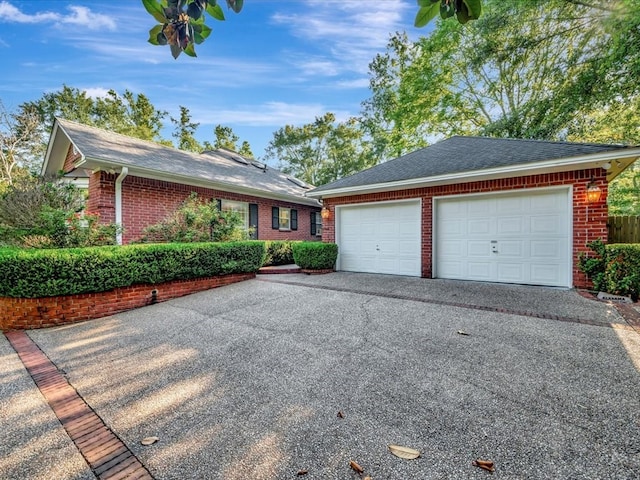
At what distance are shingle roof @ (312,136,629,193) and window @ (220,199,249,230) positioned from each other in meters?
3.59

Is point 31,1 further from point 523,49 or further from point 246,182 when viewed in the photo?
point 523,49

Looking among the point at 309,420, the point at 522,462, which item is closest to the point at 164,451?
the point at 309,420

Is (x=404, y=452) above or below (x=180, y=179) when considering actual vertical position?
below

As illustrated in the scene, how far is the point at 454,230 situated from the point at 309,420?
22.5ft

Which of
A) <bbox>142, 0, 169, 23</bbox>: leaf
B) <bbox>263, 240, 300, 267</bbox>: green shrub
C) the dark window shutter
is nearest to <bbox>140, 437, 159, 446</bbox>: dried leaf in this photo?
<bbox>142, 0, 169, 23</bbox>: leaf

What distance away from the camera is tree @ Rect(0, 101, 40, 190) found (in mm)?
17953

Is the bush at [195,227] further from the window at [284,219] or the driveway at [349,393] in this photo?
the window at [284,219]

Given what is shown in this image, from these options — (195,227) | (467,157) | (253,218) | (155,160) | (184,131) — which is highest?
(184,131)

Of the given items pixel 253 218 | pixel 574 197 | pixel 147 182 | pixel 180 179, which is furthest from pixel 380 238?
pixel 147 182

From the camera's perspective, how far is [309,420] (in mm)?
2355

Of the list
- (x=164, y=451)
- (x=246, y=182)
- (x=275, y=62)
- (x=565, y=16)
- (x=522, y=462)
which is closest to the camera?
(x=522, y=462)

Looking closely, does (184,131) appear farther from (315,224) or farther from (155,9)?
(155,9)

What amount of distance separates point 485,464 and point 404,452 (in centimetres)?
48

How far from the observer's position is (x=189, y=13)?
122 centimetres
